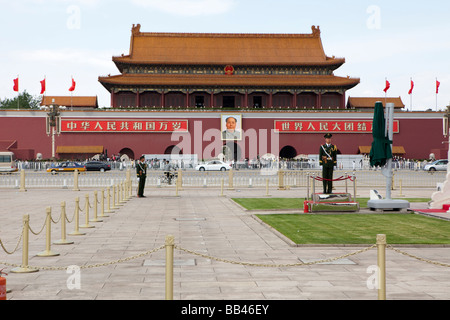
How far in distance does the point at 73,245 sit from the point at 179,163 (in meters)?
37.5

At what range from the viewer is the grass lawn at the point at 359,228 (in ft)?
33.8

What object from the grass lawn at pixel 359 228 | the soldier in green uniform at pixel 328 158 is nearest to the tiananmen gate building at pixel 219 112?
the soldier in green uniform at pixel 328 158

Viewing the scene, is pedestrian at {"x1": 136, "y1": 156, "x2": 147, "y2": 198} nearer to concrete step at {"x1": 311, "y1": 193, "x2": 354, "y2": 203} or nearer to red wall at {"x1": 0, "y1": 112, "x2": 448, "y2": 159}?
concrete step at {"x1": 311, "y1": 193, "x2": 354, "y2": 203}

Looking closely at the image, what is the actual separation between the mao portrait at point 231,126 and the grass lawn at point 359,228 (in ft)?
117

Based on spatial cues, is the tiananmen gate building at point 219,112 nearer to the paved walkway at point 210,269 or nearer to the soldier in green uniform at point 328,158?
the soldier in green uniform at point 328,158

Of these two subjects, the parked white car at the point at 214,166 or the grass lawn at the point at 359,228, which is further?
the parked white car at the point at 214,166

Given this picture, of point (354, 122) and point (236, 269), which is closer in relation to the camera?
point (236, 269)

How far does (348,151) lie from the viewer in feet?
168

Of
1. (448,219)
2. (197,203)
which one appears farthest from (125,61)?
(448,219)

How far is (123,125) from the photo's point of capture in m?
49.4

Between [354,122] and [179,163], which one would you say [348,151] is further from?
[179,163]
